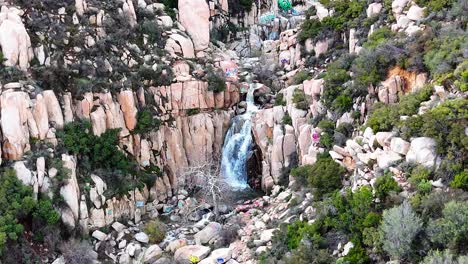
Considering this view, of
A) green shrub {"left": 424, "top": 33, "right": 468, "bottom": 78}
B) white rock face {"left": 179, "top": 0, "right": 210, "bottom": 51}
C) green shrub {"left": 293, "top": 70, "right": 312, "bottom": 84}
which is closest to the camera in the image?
green shrub {"left": 424, "top": 33, "right": 468, "bottom": 78}

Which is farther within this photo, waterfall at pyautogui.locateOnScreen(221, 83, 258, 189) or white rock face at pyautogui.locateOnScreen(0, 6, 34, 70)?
waterfall at pyautogui.locateOnScreen(221, 83, 258, 189)

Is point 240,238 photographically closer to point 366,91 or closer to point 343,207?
point 343,207

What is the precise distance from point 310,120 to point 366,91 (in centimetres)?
455

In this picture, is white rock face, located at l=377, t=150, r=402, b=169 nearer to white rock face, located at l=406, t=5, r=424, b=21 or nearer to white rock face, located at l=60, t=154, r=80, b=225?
white rock face, located at l=406, t=5, r=424, b=21

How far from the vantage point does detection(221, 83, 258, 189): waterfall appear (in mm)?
34031

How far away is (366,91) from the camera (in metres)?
25.8

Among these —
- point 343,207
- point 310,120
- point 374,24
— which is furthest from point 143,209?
point 374,24

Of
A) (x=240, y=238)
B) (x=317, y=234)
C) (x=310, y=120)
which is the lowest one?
(x=240, y=238)

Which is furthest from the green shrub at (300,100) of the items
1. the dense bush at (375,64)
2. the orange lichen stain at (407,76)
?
the orange lichen stain at (407,76)

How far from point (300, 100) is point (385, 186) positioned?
41.7ft

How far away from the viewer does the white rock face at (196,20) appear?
38.0 meters

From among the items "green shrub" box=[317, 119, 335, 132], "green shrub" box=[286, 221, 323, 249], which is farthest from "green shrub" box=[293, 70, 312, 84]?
"green shrub" box=[286, 221, 323, 249]

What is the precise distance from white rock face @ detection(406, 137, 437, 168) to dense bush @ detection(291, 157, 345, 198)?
15.8 feet

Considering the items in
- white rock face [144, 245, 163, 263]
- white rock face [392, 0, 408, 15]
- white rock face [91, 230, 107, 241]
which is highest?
white rock face [392, 0, 408, 15]
